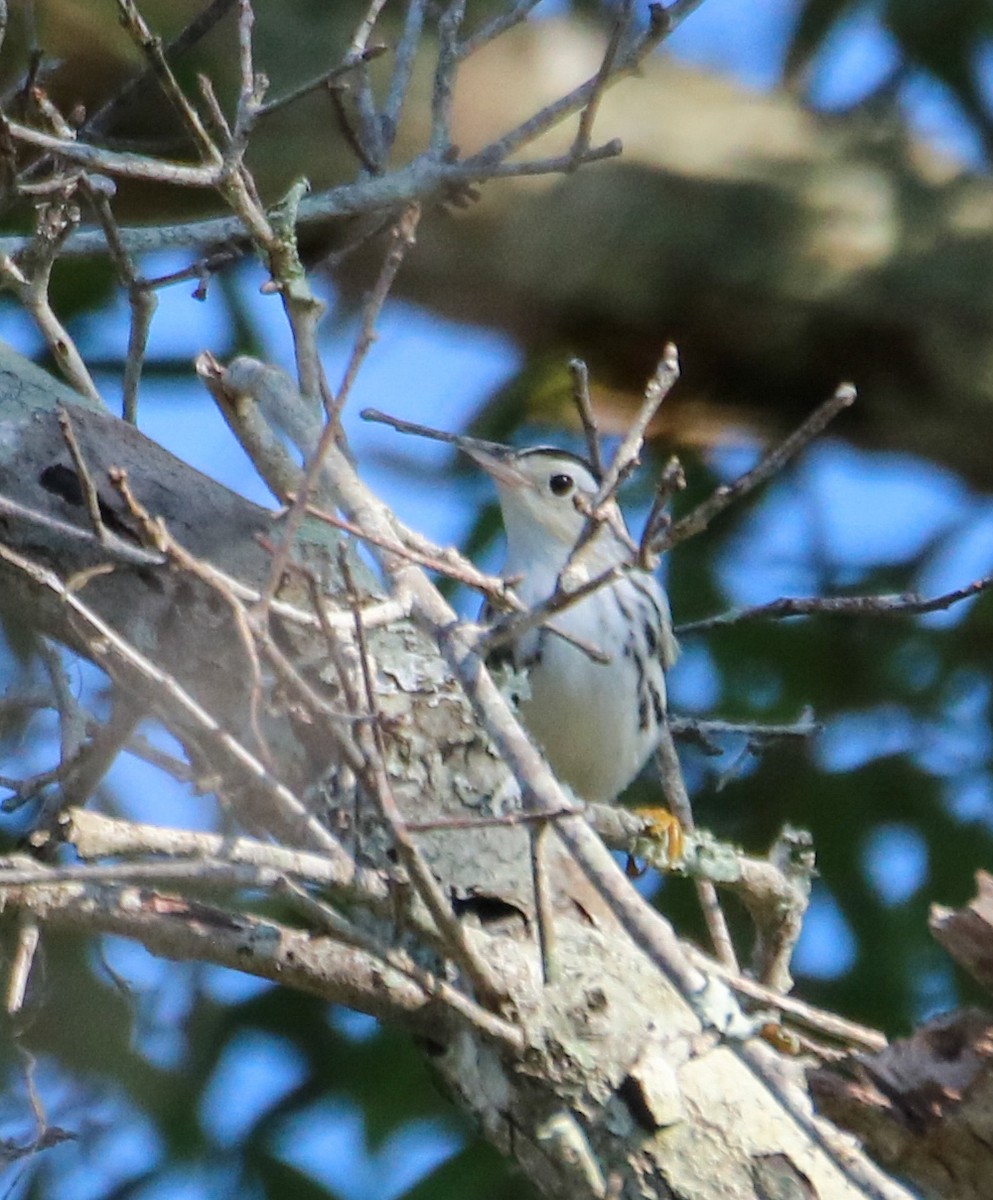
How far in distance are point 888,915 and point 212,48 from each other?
3.31m

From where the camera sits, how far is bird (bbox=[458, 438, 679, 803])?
4.38 meters

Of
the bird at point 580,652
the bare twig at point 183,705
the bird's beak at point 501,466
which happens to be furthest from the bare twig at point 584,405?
the bird's beak at point 501,466

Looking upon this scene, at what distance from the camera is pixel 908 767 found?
593cm

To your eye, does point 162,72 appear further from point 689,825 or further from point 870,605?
point 689,825

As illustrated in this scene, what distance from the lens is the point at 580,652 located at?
14.4 feet

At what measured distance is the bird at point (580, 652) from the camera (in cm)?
438

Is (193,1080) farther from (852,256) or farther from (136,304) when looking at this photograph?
(852,256)

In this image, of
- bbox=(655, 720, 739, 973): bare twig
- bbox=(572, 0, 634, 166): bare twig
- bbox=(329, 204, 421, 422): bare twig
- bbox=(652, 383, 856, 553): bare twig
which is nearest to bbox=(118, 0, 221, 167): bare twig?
bbox=(329, 204, 421, 422): bare twig

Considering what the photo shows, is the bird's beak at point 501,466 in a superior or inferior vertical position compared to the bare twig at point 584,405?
superior

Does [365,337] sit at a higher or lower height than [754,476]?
higher

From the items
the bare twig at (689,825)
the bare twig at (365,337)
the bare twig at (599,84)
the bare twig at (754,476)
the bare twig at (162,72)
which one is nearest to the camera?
the bare twig at (754,476)

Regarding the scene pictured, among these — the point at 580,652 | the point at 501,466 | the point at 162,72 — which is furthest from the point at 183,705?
the point at 501,466

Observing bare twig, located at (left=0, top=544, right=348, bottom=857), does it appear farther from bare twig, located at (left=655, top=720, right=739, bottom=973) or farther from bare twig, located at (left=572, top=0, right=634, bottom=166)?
bare twig, located at (left=572, top=0, right=634, bottom=166)

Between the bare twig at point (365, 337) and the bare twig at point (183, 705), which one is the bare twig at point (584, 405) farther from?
the bare twig at point (183, 705)
